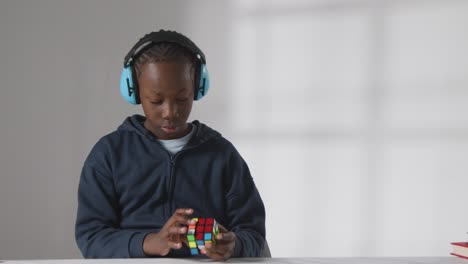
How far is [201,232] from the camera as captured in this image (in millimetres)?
1102

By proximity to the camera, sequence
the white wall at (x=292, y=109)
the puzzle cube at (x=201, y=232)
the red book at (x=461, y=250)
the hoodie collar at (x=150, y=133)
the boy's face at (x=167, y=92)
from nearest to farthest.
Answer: the puzzle cube at (x=201, y=232), the red book at (x=461, y=250), the boy's face at (x=167, y=92), the hoodie collar at (x=150, y=133), the white wall at (x=292, y=109)

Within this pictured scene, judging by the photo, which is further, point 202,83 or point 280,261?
point 202,83

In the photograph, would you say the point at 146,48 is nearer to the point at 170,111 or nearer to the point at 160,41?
the point at 160,41

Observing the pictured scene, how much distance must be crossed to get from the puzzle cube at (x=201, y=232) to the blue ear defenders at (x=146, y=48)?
41cm

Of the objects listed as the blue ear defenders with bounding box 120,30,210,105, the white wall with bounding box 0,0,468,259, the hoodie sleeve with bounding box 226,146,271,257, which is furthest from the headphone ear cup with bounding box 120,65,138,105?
the white wall with bounding box 0,0,468,259

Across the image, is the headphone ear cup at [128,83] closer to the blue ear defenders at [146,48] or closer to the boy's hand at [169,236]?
the blue ear defenders at [146,48]

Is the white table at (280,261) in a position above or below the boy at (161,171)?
below

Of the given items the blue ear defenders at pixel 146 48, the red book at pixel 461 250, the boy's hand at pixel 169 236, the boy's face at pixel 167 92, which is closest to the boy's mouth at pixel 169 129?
the boy's face at pixel 167 92

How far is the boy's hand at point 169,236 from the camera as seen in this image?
114 centimetres

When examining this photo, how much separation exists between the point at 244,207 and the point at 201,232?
1.10ft

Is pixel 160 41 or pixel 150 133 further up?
pixel 160 41

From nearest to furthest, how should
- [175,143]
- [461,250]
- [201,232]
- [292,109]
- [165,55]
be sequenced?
[201,232] < [461,250] < [165,55] < [175,143] < [292,109]

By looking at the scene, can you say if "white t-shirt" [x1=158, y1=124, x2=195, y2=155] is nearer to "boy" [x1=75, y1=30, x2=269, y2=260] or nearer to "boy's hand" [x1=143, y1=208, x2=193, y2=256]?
"boy" [x1=75, y1=30, x2=269, y2=260]

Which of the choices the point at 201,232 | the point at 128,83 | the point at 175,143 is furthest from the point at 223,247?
the point at 128,83
